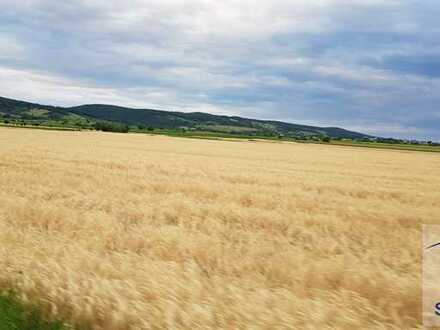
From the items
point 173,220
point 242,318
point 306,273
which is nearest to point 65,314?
point 242,318

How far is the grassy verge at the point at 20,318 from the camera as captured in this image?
4.09 metres

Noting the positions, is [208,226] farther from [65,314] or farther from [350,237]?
[65,314]

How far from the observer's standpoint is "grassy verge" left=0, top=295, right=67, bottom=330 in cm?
409

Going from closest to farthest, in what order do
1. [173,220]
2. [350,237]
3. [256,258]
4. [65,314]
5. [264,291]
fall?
[65,314], [264,291], [256,258], [350,237], [173,220]

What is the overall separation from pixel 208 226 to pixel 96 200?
411 cm

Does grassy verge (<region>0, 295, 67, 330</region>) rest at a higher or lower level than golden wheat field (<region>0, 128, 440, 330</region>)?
lower

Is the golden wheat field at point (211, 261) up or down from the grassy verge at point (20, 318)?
up

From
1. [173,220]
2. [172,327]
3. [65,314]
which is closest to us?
[172,327]

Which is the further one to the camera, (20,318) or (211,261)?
(211,261)

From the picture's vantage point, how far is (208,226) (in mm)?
8773

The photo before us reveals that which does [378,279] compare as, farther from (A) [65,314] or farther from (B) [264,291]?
(A) [65,314]

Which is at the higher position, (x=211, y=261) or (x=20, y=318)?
(x=211, y=261)

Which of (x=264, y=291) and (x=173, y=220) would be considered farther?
(x=173, y=220)

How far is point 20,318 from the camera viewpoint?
4285 mm
